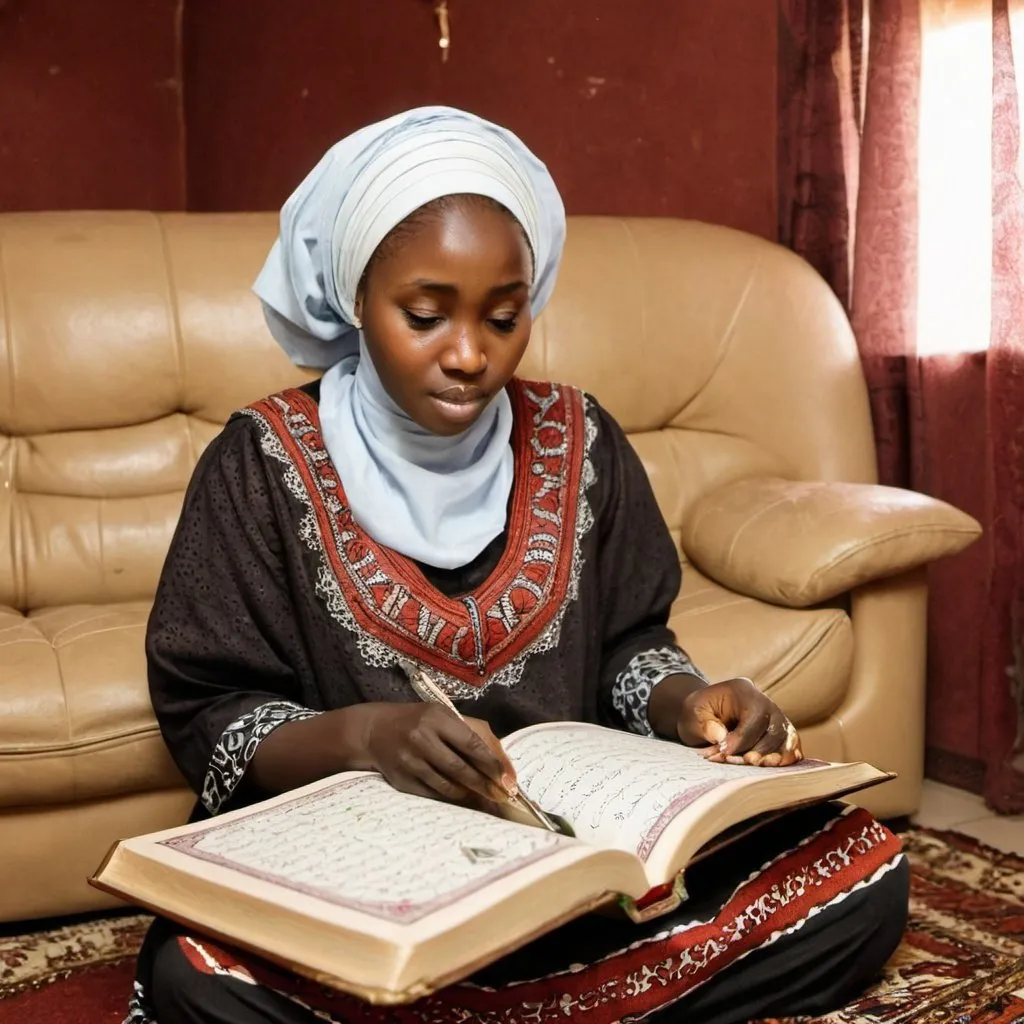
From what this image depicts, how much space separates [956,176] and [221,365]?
138cm

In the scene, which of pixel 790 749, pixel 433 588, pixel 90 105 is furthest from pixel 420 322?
pixel 90 105

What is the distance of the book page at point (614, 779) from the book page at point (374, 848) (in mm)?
126

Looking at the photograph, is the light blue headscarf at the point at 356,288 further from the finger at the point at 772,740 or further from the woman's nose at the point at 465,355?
the finger at the point at 772,740

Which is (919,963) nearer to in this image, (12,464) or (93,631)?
(93,631)

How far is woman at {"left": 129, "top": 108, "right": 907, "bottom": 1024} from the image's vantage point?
1.38 meters

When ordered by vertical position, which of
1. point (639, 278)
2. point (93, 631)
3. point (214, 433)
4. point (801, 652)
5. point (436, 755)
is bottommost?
point (801, 652)

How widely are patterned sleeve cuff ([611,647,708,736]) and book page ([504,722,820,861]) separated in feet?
0.55

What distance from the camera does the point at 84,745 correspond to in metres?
1.87

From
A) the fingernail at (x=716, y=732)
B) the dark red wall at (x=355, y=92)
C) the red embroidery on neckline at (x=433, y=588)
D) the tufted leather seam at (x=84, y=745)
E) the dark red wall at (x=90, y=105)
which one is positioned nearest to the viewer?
the fingernail at (x=716, y=732)

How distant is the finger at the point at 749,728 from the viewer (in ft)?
4.67

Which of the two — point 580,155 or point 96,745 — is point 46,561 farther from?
point 580,155

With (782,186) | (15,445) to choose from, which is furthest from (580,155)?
(15,445)

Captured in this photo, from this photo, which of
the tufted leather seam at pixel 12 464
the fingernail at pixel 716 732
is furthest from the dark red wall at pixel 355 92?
the fingernail at pixel 716 732

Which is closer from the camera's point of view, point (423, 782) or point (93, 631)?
point (423, 782)
